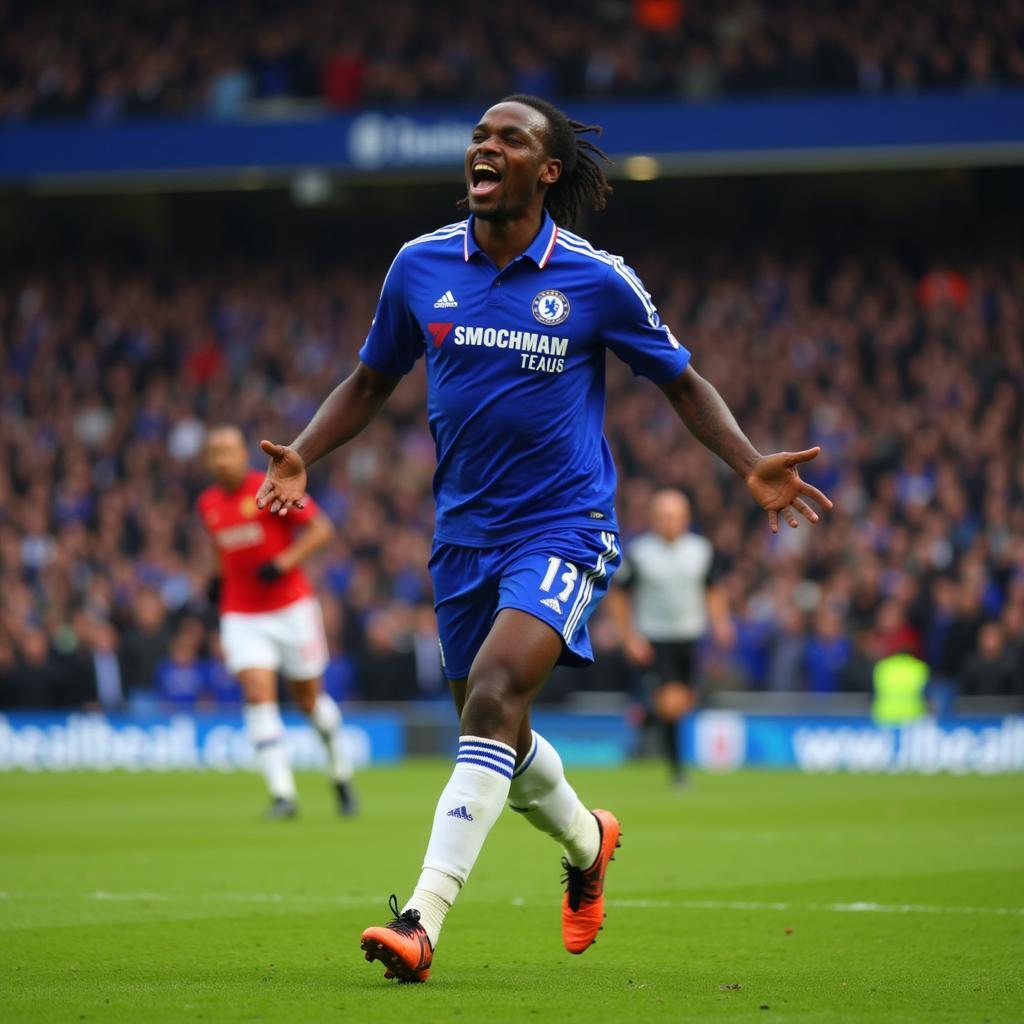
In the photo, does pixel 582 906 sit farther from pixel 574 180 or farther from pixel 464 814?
pixel 574 180

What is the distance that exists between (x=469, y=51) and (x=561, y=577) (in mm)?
26753

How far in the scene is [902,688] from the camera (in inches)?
808

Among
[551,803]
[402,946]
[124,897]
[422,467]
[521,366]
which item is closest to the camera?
[402,946]

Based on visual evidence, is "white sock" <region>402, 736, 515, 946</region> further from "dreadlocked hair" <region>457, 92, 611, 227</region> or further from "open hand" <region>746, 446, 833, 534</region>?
"dreadlocked hair" <region>457, 92, 611, 227</region>

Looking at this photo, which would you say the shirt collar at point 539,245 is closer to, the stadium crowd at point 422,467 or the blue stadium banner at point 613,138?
the stadium crowd at point 422,467

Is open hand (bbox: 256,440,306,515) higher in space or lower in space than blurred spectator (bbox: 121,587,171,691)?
higher

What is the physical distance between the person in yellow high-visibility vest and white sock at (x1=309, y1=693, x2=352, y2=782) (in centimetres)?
804

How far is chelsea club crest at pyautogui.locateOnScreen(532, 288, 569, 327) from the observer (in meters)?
6.36

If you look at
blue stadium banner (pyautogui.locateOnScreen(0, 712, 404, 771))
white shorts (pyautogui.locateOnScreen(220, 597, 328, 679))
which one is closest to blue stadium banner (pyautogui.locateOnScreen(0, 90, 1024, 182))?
blue stadium banner (pyautogui.locateOnScreen(0, 712, 404, 771))

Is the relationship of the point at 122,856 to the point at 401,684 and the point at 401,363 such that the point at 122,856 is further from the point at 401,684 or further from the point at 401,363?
the point at 401,684

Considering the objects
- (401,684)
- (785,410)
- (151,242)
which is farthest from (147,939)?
(151,242)

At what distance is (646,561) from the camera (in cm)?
1719

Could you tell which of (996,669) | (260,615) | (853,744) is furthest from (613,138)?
(260,615)

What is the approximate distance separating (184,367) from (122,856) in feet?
71.9
